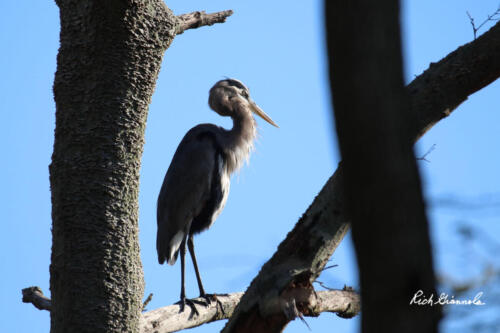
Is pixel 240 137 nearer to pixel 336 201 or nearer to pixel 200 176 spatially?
pixel 200 176

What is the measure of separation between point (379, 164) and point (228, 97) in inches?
214

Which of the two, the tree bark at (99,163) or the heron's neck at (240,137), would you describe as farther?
the heron's neck at (240,137)

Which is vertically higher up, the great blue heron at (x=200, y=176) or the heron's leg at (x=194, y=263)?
the great blue heron at (x=200, y=176)

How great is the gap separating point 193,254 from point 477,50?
3612 mm

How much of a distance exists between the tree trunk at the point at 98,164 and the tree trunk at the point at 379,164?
2.06 metres

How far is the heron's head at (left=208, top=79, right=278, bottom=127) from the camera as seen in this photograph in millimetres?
6465

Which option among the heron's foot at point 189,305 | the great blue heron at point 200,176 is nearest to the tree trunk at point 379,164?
the heron's foot at point 189,305

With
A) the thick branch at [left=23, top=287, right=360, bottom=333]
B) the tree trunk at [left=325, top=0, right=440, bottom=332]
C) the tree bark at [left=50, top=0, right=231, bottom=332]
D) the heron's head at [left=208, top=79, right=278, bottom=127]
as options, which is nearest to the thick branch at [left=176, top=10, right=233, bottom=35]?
the tree bark at [left=50, top=0, right=231, bottom=332]

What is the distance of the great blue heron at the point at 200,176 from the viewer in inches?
219

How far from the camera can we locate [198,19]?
3973mm

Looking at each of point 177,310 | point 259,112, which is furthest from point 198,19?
point 259,112

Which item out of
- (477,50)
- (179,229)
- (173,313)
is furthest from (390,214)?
(179,229)

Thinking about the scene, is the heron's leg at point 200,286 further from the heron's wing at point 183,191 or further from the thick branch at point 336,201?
the thick branch at point 336,201

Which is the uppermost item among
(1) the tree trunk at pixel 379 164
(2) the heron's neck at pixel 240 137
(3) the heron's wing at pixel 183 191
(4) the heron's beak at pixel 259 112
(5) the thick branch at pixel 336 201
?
(4) the heron's beak at pixel 259 112
